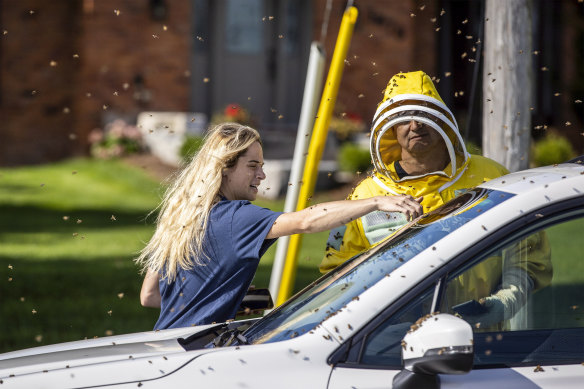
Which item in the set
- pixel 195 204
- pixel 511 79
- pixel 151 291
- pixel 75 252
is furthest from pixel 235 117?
pixel 195 204

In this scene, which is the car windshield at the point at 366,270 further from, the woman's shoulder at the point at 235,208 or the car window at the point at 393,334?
the woman's shoulder at the point at 235,208

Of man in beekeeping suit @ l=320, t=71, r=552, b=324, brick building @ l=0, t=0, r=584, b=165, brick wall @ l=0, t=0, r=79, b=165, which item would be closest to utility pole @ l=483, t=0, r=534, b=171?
man in beekeeping suit @ l=320, t=71, r=552, b=324

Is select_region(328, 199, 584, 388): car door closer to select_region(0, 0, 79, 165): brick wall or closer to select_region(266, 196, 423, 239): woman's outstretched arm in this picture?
select_region(266, 196, 423, 239): woman's outstretched arm

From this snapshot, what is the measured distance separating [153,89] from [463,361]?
14.5 meters

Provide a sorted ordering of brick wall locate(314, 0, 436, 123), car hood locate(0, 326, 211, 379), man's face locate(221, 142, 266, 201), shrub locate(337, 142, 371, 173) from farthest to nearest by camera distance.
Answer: brick wall locate(314, 0, 436, 123) < shrub locate(337, 142, 371, 173) < man's face locate(221, 142, 266, 201) < car hood locate(0, 326, 211, 379)

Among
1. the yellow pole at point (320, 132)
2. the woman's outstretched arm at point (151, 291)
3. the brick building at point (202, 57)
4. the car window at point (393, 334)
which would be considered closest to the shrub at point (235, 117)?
the brick building at point (202, 57)

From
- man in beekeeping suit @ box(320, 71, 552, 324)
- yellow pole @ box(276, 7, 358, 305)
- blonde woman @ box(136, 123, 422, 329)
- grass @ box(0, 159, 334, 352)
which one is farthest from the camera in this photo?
grass @ box(0, 159, 334, 352)

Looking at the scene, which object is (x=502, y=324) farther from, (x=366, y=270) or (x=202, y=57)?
(x=202, y=57)

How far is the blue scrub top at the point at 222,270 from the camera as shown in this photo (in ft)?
11.1

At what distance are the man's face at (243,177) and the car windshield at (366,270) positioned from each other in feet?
2.22

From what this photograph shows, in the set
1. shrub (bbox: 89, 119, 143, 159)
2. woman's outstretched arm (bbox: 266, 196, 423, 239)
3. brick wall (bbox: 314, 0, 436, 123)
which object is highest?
brick wall (bbox: 314, 0, 436, 123)

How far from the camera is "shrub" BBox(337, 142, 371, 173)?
14453mm

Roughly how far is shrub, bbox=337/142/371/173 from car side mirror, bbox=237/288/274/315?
1046cm

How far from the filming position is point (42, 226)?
11750 millimetres
